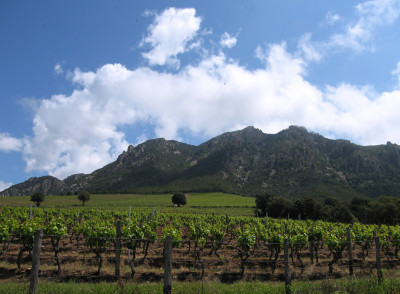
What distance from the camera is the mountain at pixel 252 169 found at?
3895 inches

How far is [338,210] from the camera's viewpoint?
4884 cm

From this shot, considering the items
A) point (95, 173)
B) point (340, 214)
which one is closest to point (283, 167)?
point (340, 214)

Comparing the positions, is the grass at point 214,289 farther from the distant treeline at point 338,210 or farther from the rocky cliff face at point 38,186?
the rocky cliff face at point 38,186

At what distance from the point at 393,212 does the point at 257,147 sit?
10906 cm

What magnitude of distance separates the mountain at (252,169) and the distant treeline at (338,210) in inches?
1237

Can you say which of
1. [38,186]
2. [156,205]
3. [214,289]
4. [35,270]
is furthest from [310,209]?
[38,186]

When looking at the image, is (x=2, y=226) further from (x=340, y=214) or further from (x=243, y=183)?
(x=243, y=183)

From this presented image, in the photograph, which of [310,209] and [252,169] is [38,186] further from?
[310,209]

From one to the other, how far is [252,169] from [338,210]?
87.3 metres

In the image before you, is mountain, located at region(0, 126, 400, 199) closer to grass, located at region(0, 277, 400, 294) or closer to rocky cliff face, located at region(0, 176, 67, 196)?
rocky cliff face, located at region(0, 176, 67, 196)

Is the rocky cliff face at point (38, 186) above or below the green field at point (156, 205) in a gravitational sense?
above

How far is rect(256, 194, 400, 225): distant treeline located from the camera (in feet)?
149

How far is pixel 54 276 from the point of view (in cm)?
1040

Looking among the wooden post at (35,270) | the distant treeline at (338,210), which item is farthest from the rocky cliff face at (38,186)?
the wooden post at (35,270)
